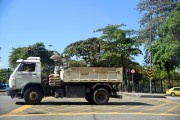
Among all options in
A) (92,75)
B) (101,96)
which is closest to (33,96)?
(92,75)

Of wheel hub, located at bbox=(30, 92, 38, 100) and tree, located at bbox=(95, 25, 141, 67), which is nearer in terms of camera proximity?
wheel hub, located at bbox=(30, 92, 38, 100)

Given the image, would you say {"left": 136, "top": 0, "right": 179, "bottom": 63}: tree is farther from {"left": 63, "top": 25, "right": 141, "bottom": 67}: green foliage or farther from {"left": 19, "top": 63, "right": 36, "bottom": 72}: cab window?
{"left": 19, "top": 63, "right": 36, "bottom": 72}: cab window

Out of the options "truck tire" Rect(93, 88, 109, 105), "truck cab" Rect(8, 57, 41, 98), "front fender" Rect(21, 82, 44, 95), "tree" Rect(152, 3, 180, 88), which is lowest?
"truck tire" Rect(93, 88, 109, 105)

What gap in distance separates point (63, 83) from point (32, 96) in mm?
1927

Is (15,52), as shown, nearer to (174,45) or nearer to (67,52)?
(67,52)

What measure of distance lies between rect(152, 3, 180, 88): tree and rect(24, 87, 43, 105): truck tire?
2761 cm

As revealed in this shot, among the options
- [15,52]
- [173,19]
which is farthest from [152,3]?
[15,52]

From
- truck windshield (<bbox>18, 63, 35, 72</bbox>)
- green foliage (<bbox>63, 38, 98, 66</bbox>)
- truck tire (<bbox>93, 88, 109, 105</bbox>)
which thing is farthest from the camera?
green foliage (<bbox>63, 38, 98, 66</bbox>)

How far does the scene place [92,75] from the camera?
22016 mm

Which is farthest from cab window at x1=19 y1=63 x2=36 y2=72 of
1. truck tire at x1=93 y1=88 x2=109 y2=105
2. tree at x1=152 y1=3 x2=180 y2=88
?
tree at x1=152 y1=3 x2=180 y2=88

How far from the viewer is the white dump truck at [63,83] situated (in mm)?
21141

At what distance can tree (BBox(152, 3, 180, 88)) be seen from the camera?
46.2 m

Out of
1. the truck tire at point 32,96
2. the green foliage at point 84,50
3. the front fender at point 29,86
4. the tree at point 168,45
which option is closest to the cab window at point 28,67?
the front fender at point 29,86

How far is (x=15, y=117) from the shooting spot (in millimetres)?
14820
